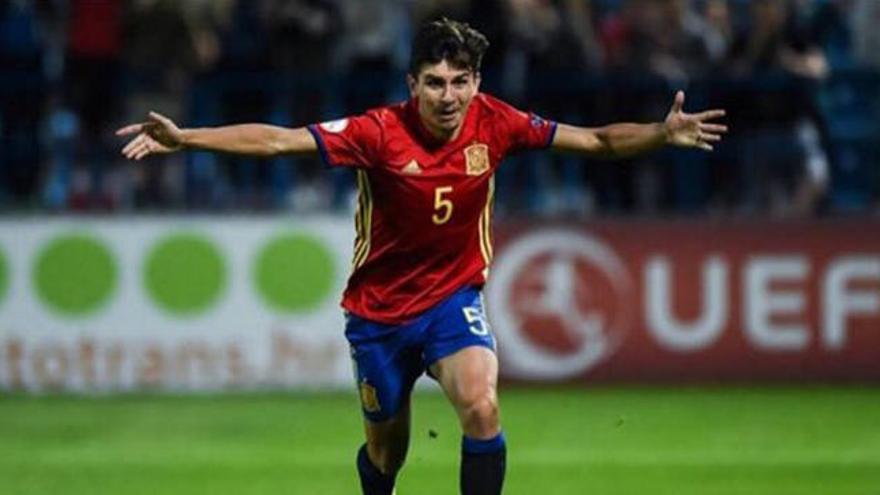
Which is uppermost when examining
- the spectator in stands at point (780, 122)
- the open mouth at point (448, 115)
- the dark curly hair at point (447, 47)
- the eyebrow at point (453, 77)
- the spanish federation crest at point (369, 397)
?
the dark curly hair at point (447, 47)

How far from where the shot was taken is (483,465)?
9.68 m

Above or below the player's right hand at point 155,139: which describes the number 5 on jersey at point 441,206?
below

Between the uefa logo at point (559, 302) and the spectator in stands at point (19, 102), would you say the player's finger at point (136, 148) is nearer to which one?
the uefa logo at point (559, 302)

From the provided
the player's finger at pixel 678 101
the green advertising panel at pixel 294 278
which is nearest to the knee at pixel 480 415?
the player's finger at pixel 678 101

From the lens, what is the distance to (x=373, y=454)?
420 inches

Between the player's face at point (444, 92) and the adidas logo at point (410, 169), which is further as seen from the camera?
the adidas logo at point (410, 169)

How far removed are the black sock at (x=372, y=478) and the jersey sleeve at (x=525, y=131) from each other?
1691 mm

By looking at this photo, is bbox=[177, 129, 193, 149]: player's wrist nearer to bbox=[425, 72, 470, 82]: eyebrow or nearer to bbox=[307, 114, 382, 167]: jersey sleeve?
bbox=[307, 114, 382, 167]: jersey sleeve

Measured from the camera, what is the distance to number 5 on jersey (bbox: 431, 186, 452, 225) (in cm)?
1000

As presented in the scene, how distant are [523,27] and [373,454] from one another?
8.60 metres

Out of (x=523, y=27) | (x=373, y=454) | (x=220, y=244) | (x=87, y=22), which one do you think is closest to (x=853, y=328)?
(x=523, y=27)

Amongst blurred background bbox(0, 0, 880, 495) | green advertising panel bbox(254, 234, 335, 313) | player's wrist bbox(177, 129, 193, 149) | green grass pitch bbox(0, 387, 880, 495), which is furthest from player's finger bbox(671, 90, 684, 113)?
green advertising panel bbox(254, 234, 335, 313)

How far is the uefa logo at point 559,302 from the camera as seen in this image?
18094mm

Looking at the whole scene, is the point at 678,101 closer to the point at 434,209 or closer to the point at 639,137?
the point at 639,137
